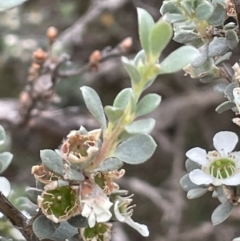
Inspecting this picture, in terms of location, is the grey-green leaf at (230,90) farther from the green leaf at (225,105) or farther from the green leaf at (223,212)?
the green leaf at (223,212)

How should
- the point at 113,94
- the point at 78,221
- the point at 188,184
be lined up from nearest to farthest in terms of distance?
the point at 78,221 < the point at 188,184 < the point at 113,94

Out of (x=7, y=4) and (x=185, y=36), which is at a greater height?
(x=7, y=4)

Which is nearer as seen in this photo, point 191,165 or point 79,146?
point 79,146

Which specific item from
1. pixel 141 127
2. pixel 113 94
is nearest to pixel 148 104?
pixel 141 127

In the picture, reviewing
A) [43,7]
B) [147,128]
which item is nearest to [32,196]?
[147,128]

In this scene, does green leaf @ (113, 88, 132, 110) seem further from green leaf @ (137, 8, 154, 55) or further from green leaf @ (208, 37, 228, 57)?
green leaf @ (208, 37, 228, 57)

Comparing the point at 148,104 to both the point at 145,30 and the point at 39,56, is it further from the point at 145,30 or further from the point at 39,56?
the point at 39,56

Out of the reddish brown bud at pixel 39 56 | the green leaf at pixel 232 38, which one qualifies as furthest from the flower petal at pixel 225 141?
the reddish brown bud at pixel 39 56

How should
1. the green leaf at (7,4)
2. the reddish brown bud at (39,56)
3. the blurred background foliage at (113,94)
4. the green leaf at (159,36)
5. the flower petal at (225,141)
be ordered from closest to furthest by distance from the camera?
the green leaf at (159,36) → the green leaf at (7,4) → the flower petal at (225,141) → the reddish brown bud at (39,56) → the blurred background foliage at (113,94)
